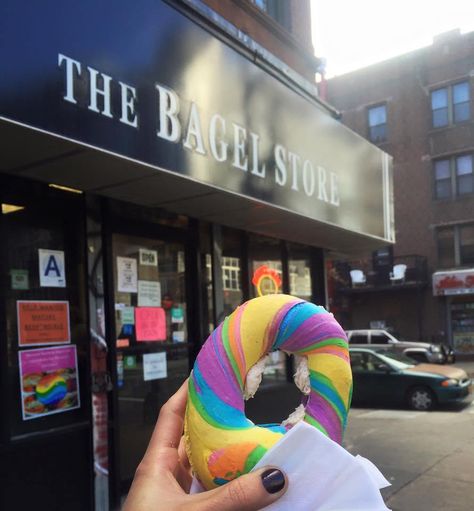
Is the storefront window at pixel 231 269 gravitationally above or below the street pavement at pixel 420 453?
above

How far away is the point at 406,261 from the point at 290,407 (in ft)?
71.5

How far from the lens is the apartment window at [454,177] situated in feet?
86.0

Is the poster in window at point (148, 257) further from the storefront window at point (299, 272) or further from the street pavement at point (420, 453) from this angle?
the street pavement at point (420, 453)

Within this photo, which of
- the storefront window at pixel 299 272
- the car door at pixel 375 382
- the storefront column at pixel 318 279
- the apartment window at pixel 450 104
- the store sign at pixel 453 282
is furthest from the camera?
the apartment window at pixel 450 104

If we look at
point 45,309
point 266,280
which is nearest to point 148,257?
point 45,309

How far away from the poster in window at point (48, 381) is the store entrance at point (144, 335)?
0.46m

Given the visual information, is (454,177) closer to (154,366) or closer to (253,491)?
(154,366)

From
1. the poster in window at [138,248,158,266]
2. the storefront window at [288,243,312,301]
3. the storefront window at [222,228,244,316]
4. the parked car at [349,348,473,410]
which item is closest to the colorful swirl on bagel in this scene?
the poster in window at [138,248,158,266]

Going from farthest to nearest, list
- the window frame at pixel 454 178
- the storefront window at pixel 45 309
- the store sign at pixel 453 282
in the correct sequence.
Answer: the window frame at pixel 454 178 → the store sign at pixel 453 282 → the storefront window at pixel 45 309

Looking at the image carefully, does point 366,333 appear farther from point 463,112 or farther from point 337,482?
point 337,482

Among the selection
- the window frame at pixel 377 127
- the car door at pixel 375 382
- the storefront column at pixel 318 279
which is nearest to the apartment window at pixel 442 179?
the window frame at pixel 377 127

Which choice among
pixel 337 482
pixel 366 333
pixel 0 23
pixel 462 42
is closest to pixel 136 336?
pixel 0 23

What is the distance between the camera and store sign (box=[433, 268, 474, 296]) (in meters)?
25.2

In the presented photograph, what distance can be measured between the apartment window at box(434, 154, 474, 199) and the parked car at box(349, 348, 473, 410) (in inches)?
614
